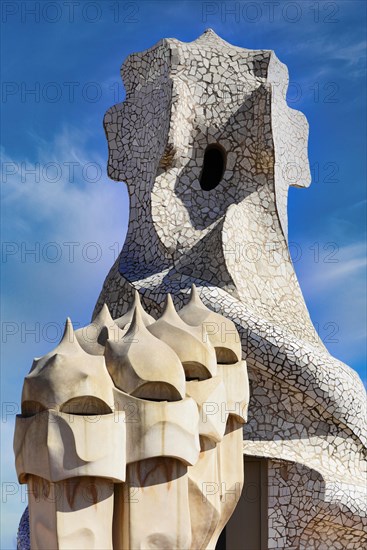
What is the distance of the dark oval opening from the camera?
14.1 m

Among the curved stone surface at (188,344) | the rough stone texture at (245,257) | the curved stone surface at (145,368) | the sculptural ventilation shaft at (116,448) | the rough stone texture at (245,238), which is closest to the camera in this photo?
the sculptural ventilation shaft at (116,448)

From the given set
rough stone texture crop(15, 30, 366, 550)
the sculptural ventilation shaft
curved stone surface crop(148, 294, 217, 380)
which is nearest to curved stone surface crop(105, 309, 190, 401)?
the sculptural ventilation shaft

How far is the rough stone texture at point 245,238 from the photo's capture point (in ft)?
39.7

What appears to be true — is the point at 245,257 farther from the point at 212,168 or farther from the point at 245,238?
the point at 212,168

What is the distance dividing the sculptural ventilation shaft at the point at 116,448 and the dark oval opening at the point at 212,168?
5.07m

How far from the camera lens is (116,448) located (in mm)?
8297

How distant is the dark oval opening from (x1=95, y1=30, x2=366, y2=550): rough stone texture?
0.26m

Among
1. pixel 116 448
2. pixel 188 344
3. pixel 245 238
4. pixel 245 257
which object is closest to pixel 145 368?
pixel 116 448

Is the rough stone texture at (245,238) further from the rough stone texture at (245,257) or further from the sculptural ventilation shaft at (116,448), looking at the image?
the sculptural ventilation shaft at (116,448)

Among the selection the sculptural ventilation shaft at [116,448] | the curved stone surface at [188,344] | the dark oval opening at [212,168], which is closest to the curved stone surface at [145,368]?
the sculptural ventilation shaft at [116,448]

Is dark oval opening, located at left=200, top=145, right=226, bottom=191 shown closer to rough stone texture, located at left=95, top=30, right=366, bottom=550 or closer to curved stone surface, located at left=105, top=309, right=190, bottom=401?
rough stone texture, located at left=95, top=30, right=366, bottom=550

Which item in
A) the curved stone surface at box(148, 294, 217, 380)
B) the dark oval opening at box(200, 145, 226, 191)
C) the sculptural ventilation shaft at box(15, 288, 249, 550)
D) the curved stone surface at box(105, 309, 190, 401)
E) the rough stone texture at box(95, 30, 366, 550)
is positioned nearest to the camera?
the sculptural ventilation shaft at box(15, 288, 249, 550)

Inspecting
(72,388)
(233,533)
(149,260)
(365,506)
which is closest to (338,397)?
(365,506)

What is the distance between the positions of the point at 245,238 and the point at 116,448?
5520 mm
